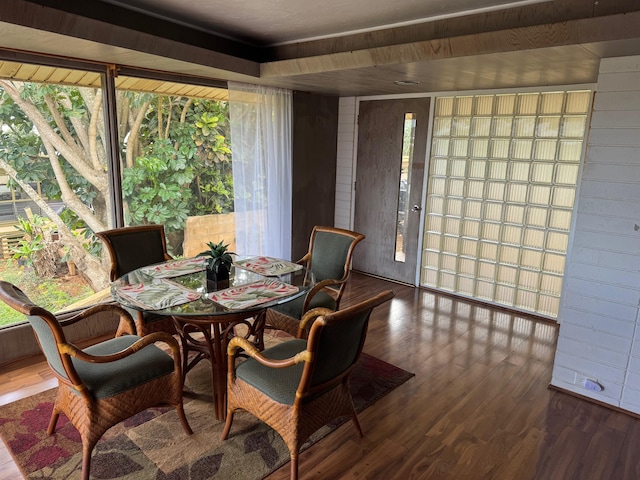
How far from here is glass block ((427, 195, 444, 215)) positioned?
454 centimetres

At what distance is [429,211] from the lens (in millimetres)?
4637

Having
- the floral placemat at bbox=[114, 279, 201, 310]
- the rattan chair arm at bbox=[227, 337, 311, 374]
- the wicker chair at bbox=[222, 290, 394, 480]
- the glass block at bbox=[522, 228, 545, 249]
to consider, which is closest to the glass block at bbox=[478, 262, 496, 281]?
the glass block at bbox=[522, 228, 545, 249]

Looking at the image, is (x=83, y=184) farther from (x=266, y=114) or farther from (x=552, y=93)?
(x=552, y=93)

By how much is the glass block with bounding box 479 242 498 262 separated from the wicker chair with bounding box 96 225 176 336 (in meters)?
2.93

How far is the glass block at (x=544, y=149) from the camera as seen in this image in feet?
12.5

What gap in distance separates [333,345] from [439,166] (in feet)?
10.3

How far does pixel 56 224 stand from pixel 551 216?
13.6 feet

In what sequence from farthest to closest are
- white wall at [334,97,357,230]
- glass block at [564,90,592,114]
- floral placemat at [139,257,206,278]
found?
white wall at [334,97,357,230] → glass block at [564,90,592,114] → floral placemat at [139,257,206,278]

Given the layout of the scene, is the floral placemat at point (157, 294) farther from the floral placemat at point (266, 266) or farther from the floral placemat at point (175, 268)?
the floral placemat at point (266, 266)

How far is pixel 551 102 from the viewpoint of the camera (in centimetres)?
378

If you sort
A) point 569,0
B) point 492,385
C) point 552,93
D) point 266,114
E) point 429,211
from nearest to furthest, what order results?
point 569,0 < point 492,385 < point 552,93 < point 266,114 < point 429,211

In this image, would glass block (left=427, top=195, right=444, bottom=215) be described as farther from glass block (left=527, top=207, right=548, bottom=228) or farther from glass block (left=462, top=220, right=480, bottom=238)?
glass block (left=527, top=207, right=548, bottom=228)

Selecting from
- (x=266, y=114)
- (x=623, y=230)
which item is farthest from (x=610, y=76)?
(x=266, y=114)

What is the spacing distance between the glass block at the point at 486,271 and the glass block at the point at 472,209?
1.54ft
